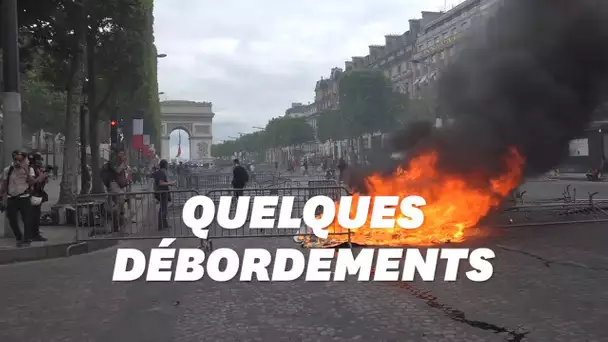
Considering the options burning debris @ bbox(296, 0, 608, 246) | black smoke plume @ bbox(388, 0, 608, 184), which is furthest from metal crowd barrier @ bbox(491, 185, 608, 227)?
black smoke plume @ bbox(388, 0, 608, 184)

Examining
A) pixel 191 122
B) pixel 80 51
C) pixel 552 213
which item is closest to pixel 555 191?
pixel 552 213

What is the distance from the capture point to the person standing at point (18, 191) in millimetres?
8766

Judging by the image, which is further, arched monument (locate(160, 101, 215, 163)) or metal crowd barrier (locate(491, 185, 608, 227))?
arched monument (locate(160, 101, 215, 163))

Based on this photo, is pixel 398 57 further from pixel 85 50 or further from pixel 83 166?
pixel 85 50

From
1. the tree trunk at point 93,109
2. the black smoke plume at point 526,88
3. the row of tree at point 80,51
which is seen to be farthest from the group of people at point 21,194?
the tree trunk at point 93,109

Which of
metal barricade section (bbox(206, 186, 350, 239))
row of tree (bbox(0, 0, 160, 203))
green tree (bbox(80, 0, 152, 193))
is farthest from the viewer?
green tree (bbox(80, 0, 152, 193))

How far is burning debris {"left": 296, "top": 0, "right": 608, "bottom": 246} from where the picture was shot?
9.48 metres

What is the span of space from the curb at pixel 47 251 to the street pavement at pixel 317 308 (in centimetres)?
101

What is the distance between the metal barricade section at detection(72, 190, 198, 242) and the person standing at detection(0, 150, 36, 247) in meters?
0.75

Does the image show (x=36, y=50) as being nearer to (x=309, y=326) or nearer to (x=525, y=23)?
(x=525, y=23)

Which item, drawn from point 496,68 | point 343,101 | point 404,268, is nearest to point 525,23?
point 496,68

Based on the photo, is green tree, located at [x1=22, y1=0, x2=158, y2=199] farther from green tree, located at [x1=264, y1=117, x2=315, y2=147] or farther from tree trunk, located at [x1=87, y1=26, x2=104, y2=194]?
green tree, located at [x1=264, y1=117, x2=315, y2=147]

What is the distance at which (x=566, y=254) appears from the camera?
7875mm

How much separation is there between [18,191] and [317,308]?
5852mm
